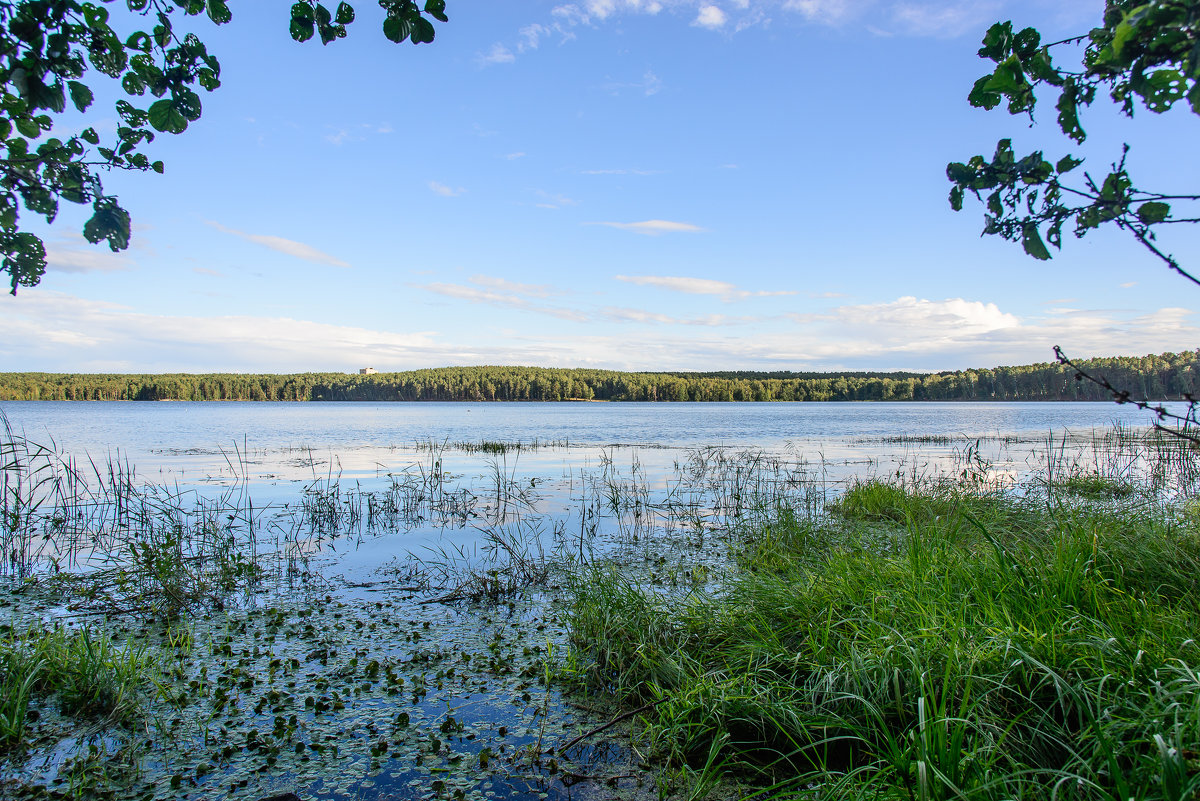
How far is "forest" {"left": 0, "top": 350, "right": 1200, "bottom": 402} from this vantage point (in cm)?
10138

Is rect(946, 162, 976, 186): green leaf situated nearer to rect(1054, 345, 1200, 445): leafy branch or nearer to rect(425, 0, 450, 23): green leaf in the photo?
rect(1054, 345, 1200, 445): leafy branch

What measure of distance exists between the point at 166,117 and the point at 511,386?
10610 centimetres

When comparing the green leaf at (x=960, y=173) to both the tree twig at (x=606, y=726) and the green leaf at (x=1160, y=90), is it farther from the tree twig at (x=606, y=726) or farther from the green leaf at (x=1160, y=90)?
the tree twig at (x=606, y=726)

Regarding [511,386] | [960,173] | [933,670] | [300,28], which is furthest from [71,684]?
[511,386]

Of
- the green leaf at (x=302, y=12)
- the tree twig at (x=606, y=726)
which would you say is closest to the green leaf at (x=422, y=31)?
the green leaf at (x=302, y=12)

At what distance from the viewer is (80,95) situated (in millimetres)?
2553

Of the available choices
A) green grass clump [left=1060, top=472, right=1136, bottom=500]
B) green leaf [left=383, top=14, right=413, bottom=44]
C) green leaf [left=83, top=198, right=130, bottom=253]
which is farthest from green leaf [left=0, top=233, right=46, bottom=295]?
green grass clump [left=1060, top=472, right=1136, bottom=500]

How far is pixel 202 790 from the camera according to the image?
3.61 meters

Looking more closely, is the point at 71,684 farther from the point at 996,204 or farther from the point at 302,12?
the point at 996,204

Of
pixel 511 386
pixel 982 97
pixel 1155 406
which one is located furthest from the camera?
pixel 511 386

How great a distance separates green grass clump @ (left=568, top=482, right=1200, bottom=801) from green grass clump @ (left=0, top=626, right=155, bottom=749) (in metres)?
3.21

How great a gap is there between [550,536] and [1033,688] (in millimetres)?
7651

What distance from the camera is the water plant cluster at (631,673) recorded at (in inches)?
122

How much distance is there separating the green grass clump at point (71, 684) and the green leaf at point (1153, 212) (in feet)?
19.9
